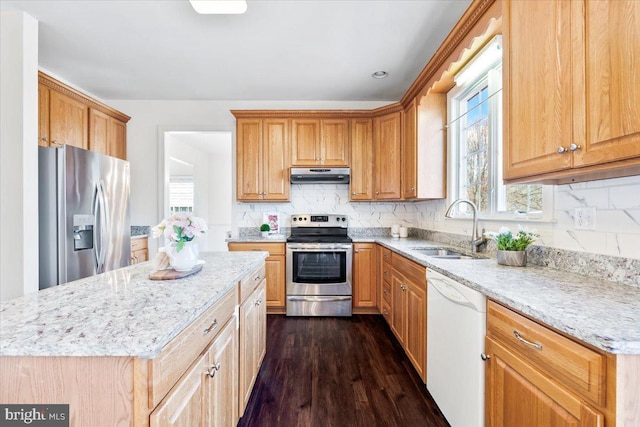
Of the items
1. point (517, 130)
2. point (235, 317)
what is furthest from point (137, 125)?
point (517, 130)

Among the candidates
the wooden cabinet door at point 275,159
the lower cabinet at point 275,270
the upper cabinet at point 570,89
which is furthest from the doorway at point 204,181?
the upper cabinet at point 570,89

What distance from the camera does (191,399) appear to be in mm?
926

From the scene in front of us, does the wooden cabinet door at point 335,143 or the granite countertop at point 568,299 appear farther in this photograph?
the wooden cabinet door at point 335,143

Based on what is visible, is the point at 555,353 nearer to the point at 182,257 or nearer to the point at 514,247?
the point at 514,247

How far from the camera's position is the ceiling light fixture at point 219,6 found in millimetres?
1783

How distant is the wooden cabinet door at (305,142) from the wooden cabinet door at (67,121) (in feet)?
7.46

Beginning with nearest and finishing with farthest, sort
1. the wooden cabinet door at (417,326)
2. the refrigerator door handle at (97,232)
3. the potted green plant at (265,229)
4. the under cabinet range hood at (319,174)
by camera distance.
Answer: the wooden cabinet door at (417,326)
the refrigerator door handle at (97,232)
the under cabinet range hood at (319,174)
the potted green plant at (265,229)

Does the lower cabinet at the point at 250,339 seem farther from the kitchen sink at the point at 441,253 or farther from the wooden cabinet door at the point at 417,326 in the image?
the kitchen sink at the point at 441,253

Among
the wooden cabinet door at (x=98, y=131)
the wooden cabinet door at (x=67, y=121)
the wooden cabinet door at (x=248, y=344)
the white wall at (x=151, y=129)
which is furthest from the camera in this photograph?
the white wall at (x=151, y=129)

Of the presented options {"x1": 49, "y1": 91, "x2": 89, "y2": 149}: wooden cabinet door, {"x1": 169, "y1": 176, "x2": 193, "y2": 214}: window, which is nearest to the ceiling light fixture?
{"x1": 49, "y1": 91, "x2": 89, "y2": 149}: wooden cabinet door

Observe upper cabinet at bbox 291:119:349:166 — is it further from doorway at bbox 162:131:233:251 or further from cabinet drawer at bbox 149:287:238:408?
cabinet drawer at bbox 149:287:238:408

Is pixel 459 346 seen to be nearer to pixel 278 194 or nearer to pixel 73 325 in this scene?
pixel 73 325

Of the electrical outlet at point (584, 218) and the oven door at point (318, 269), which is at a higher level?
the electrical outlet at point (584, 218)

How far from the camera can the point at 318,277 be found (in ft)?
10.9
